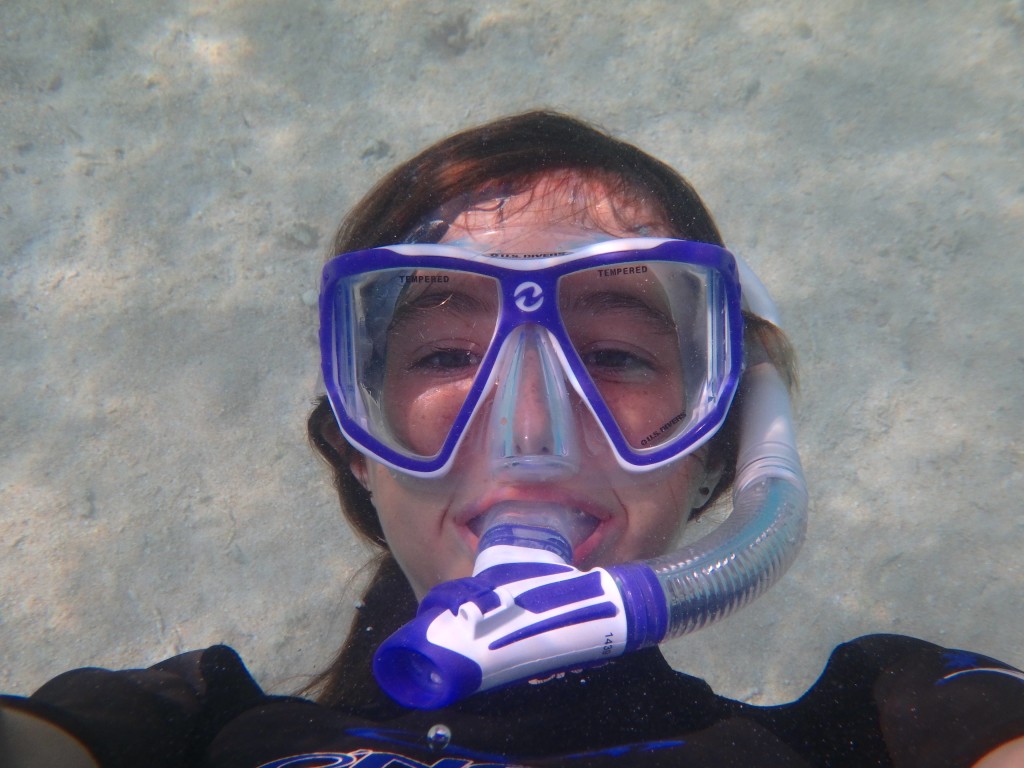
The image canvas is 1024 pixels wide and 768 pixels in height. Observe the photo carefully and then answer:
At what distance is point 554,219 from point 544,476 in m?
0.79

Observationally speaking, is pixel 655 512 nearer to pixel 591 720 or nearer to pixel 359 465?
pixel 591 720

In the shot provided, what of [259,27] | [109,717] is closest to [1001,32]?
[259,27]

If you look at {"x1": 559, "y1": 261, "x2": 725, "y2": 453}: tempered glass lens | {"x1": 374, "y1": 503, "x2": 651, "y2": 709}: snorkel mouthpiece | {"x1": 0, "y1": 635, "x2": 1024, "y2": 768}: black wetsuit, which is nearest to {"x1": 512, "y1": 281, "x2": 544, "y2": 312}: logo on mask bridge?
{"x1": 559, "y1": 261, "x2": 725, "y2": 453}: tempered glass lens

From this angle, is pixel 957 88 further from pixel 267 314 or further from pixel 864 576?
pixel 267 314

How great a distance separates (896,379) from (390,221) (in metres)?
2.86

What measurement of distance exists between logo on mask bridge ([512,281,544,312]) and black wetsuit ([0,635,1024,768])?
0.92 metres

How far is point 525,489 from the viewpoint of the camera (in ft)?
5.12

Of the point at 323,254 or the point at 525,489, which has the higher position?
the point at 525,489

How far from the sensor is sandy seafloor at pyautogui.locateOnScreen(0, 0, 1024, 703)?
3.13 metres

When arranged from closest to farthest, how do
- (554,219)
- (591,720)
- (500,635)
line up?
(500,635) < (591,720) < (554,219)

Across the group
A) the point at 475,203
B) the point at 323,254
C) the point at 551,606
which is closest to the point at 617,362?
the point at 475,203

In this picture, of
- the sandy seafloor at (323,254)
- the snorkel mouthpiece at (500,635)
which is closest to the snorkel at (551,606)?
the snorkel mouthpiece at (500,635)

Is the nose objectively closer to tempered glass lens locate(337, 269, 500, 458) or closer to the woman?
the woman

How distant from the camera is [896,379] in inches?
139
